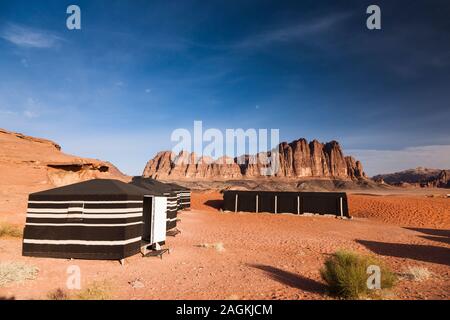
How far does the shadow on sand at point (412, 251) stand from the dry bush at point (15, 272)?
1263 centimetres

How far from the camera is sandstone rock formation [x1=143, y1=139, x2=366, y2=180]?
144 meters

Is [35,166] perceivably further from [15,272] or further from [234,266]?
[234,266]

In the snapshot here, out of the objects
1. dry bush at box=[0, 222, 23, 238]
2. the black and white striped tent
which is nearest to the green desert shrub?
dry bush at box=[0, 222, 23, 238]

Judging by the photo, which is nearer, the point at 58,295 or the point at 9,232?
the point at 58,295

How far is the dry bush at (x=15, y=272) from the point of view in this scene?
24.2ft

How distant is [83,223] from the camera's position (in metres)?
10.0

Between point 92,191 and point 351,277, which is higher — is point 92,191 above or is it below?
above

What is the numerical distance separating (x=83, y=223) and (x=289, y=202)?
24.2 m

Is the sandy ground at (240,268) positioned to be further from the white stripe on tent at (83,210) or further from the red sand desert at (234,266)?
the white stripe on tent at (83,210)

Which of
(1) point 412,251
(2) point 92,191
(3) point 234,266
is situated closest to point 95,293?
(3) point 234,266

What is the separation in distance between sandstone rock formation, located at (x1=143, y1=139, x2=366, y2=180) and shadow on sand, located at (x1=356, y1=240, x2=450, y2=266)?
413 feet

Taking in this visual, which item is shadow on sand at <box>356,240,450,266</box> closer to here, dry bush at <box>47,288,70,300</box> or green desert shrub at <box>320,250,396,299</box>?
green desert shrub at <box>320,250,396,299</box>

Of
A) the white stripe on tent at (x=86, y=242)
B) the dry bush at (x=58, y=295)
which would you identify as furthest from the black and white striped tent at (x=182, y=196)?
the dry bush at (x=58, y=295)
